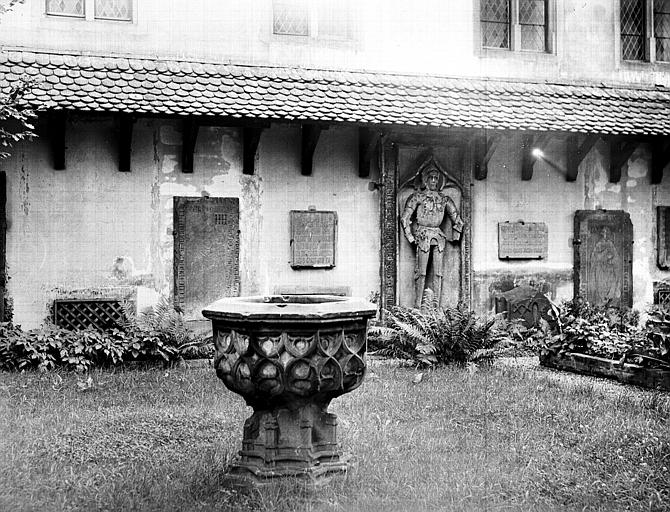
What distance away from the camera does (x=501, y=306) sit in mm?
12742

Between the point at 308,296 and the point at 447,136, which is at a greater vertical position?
the point at 447,136

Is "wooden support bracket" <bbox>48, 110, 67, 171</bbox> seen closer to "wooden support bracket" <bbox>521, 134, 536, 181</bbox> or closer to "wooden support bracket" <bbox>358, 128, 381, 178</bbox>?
"wooden support bracket" <bbox>358, 128, 381, 178</bbox>

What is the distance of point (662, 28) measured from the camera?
45.0 ft

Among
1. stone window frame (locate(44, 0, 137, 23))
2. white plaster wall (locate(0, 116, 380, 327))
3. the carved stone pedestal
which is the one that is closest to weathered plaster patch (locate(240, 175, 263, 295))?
white plaster wall (locate(0, 116, 380, 327))

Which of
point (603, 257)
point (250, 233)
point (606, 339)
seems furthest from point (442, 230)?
point (606, 339)

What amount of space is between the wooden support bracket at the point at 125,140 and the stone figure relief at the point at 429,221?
4151mm

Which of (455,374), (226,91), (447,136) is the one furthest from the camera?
(447,136)

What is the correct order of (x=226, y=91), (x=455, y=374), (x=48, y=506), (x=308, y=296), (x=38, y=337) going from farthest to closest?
(x=226, y=91), (x=38, y=337), (x=455, y=374), (x=308, y=296), (x=48, y=506)

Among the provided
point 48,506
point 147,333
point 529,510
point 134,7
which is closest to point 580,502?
point 529,510

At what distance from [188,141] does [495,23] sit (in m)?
5.40

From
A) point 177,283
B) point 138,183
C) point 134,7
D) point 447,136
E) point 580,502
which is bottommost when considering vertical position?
point 580,502

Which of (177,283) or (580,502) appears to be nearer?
(580,502)

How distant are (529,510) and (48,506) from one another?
8.99 ft

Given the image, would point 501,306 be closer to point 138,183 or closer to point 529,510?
point 138,183
